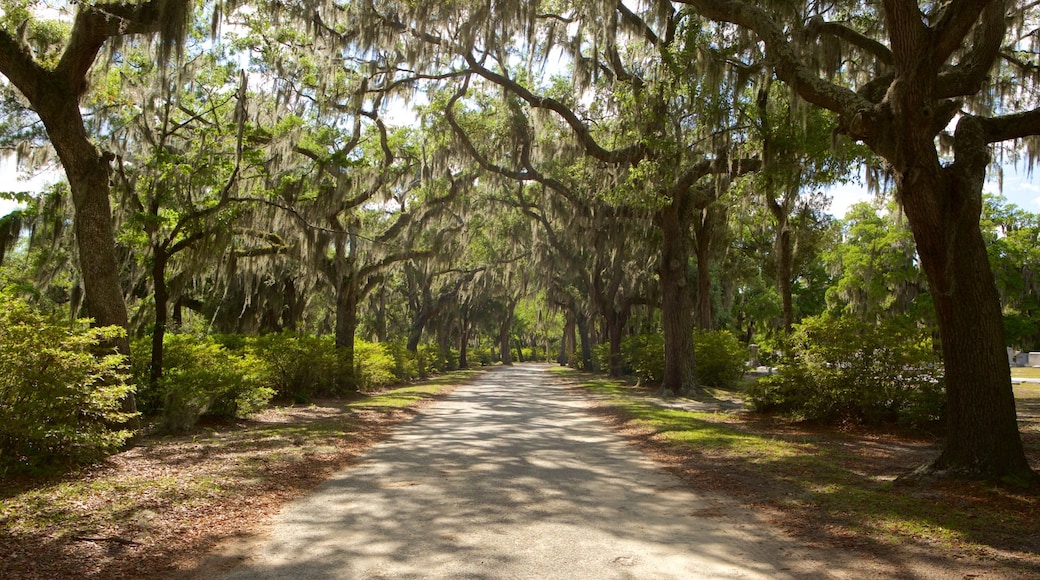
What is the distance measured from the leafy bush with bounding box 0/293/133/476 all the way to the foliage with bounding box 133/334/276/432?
2950 millimetres

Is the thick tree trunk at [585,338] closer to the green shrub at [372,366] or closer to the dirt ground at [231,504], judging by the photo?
the green shrub at [372,366]

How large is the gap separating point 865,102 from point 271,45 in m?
13.0

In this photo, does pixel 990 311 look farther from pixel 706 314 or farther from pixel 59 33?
pixel 706 314

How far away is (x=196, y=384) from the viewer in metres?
9.92

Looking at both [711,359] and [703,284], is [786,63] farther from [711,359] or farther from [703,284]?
[711,359]

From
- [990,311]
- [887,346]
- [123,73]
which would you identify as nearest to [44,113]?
[123,73]

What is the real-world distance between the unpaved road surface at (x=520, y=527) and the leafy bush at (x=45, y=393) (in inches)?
95.1

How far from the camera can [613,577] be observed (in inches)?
150

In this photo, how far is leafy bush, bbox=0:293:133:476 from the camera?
19.6 ft

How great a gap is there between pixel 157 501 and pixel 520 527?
2.96 m

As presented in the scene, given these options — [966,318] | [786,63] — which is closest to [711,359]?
[786,63]

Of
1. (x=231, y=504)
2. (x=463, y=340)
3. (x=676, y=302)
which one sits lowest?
(x=231, y=504)

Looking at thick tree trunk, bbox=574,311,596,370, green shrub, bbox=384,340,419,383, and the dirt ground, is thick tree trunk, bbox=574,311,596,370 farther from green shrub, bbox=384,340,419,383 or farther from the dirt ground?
the dirt ground

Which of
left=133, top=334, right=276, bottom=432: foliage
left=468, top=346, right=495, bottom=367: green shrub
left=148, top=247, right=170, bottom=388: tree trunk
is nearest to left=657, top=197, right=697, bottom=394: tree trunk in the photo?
left=133, top=334, right=276, bottom=432: foliage
